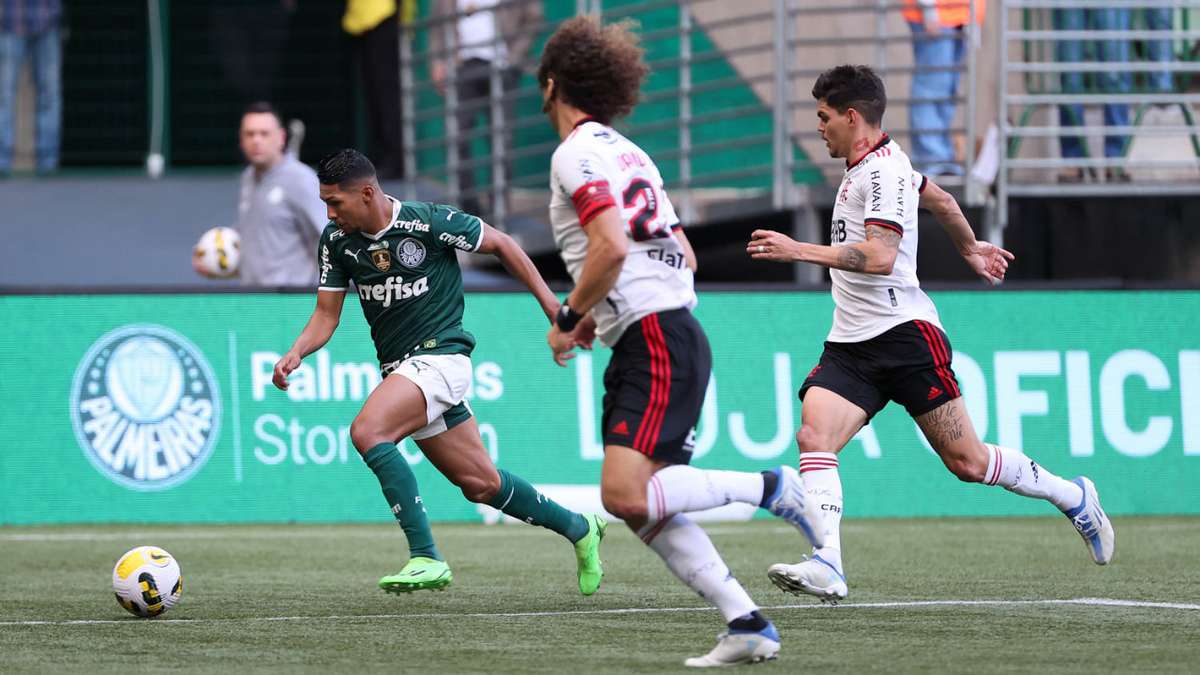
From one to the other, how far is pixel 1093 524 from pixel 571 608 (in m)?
2.28

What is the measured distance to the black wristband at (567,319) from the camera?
584 cm

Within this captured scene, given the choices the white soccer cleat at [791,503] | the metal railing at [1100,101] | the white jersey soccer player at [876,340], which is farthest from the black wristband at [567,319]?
the metal railing at [1100,101]

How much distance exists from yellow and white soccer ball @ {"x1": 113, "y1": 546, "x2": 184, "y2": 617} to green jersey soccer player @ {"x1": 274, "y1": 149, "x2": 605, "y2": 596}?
915 millimetres

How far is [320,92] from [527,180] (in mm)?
3263

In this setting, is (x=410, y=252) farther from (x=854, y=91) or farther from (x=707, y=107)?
(x=707, y=107)

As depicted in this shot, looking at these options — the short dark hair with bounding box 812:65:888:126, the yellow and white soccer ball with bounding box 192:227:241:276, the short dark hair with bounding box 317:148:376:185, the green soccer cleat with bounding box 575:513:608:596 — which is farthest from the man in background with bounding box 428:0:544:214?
the short dark hair with bounding box 812:65:888:126

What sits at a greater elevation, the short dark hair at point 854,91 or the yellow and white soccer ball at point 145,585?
the short dark hair at point 854,91

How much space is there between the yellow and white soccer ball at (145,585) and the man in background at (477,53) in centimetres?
909

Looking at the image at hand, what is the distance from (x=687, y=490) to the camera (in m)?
5.86

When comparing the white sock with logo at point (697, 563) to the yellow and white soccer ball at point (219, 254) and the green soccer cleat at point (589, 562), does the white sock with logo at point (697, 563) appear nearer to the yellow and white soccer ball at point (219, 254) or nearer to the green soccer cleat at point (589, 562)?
the green soccer cleat at point (589, 562)

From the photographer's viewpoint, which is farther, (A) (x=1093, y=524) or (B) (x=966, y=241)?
(B) (x=966, y=241)

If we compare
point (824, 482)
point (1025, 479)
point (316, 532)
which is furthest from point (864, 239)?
point (316, 532)

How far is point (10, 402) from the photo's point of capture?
39.4ft

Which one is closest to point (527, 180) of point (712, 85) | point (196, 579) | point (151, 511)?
point (712, 85)
